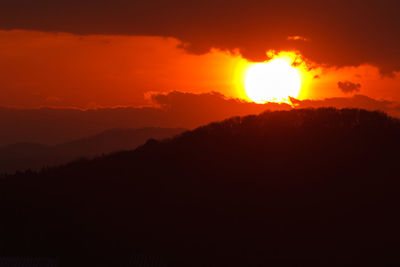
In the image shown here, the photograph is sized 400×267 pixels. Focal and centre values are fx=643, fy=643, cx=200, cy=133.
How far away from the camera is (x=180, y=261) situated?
38.7 meters

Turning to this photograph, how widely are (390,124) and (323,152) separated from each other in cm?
756

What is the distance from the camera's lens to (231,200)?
154 ft

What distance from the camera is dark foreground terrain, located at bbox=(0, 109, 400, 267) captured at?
40.0 meters

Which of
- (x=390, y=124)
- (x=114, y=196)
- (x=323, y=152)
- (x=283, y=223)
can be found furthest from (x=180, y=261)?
(x=390, y=124)

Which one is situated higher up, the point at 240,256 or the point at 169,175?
the point at 169,175

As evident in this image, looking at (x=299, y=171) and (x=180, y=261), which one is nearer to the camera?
(x=180, y=261)

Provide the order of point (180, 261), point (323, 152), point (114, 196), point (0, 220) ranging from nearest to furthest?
1. point (180, 261)
2. point (0, 220)
3. point (114, 196)
4. point (323, 152)

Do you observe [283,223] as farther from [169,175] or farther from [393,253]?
[169,175]

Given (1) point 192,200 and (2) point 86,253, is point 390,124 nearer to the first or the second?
(1) point 192,200

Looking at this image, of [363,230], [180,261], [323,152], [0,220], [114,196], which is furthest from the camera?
[323,152]

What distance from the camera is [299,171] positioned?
50.1m

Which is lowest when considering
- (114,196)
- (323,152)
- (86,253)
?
(86,253)

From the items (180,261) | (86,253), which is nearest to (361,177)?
(180,261)

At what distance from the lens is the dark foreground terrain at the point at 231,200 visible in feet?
131
